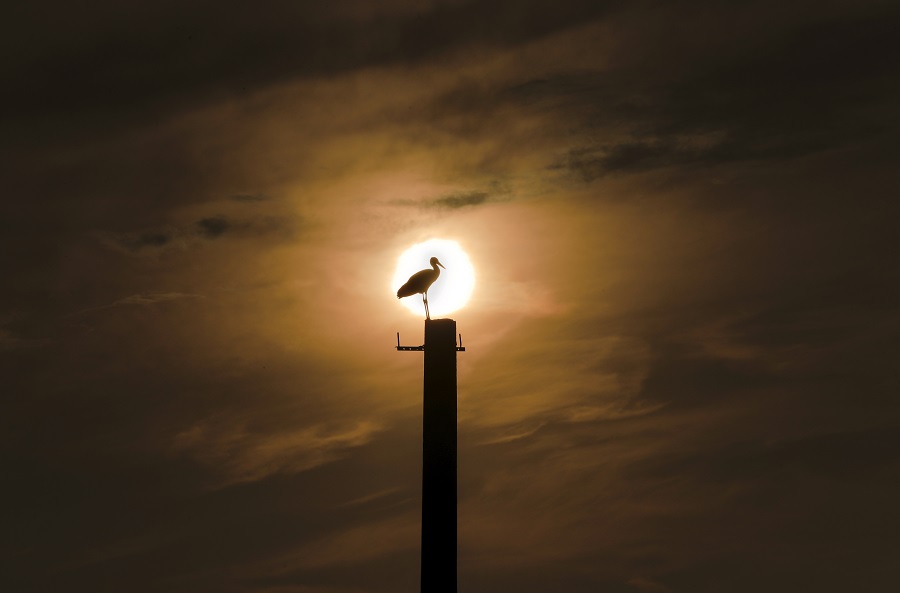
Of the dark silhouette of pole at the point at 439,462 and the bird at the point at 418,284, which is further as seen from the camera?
the bird at the point at 418,284

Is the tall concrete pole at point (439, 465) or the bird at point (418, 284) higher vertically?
the bird at point (418, 284)

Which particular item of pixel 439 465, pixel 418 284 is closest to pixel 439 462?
pixel 439 465

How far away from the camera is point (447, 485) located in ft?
67.4

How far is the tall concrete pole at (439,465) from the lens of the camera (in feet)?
66.5

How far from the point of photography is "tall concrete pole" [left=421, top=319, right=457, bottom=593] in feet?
66.5

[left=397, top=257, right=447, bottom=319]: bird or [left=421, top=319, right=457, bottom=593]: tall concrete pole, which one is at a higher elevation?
[left=397, top=257, right=447, bottom=319]: bird

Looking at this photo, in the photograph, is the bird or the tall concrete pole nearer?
the tall concrete pole

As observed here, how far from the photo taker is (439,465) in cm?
2056

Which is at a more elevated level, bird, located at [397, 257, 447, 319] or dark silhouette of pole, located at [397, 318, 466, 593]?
bird, located at [397, 257, 447, 319]

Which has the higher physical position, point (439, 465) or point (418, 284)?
point (418, 284)

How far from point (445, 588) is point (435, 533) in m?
0.94

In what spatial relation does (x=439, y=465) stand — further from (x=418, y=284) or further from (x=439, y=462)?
(x=418, y=284)

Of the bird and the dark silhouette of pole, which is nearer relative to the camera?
the dark silhouette of pole

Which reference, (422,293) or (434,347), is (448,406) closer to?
(434,347)
